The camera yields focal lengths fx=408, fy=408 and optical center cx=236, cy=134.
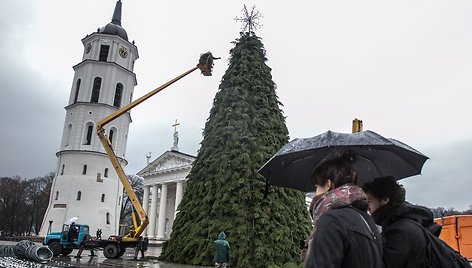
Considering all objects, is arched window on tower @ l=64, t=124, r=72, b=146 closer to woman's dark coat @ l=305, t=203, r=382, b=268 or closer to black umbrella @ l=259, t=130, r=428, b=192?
black umbrella @ l=259, t=130, r=428, b=192

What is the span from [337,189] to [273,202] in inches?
503

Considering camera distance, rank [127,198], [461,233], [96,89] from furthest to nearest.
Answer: [127,198] < [96,89] < [461,233]

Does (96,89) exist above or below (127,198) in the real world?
above

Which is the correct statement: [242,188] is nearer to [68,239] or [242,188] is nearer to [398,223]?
[398,223]

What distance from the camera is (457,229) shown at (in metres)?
11.6

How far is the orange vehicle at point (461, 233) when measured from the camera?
11422mm

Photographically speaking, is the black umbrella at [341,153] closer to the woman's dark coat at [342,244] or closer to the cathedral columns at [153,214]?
the woman's dark coat at [342,244]

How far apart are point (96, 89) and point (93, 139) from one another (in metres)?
6.38

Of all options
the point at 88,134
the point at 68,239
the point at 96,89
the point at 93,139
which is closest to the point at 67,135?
the point at 88,134

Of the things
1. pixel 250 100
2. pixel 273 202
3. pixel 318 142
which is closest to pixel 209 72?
pixel 250 100

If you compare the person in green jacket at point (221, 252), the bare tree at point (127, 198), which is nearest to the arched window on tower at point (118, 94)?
the bare tree at point (127, 198)

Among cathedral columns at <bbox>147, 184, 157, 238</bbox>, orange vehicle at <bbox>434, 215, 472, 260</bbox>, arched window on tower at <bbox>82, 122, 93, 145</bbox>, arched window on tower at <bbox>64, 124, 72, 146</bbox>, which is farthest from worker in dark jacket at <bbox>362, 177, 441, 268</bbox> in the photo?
cathedral columns at <bbox>147, 184, 157, 238</bbox>

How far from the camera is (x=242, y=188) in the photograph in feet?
49.1

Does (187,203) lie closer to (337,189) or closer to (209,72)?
(209,72)
